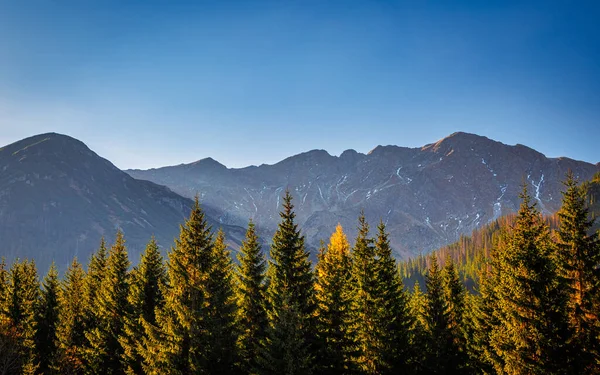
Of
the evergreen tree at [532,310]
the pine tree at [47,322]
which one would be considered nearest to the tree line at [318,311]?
the evergreen tree at [532,310]

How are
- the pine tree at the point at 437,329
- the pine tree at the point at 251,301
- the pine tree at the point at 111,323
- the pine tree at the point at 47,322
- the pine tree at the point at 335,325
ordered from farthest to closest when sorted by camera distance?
the pine tree at the point at 47,322 → the pine tree at the point at 437,329 → the pine tree at the point at 111,323 → the pine tree at the point at 251,301 → the pine tree at the point at 335,325

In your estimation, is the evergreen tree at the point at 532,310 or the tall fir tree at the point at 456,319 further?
the tall fir tree at the point at 456,319

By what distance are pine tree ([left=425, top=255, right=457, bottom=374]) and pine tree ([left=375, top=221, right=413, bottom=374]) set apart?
372 centimetres

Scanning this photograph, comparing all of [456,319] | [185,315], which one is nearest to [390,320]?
[456,319]

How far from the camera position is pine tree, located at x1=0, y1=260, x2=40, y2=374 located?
37.2 m

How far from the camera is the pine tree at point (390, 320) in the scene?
30188 mm

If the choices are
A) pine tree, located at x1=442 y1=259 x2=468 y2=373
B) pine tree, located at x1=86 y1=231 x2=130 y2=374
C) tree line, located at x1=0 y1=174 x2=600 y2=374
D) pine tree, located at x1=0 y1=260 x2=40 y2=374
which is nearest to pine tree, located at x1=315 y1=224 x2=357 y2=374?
tree line, located at x1=0 y1=174 x2=600 y2=374

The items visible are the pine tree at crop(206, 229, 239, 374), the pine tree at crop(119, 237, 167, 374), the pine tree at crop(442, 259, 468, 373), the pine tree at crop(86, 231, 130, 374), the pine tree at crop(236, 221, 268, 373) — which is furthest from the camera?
the pine tree at crop(442, 259, 468, 373)

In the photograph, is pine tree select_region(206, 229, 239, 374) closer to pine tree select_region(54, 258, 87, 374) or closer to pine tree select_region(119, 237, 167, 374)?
pine tree select_region(119, 237, 167, 374)

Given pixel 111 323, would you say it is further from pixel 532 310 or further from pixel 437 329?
pixel 532 310

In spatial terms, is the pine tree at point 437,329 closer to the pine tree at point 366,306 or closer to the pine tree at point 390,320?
the pine tree at point 390,320

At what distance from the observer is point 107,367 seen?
34.2m

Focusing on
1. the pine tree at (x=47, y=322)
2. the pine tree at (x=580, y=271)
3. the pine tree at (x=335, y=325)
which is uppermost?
the pine tree at (x=580, y=271)

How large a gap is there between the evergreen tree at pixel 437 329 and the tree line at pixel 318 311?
0.11m
